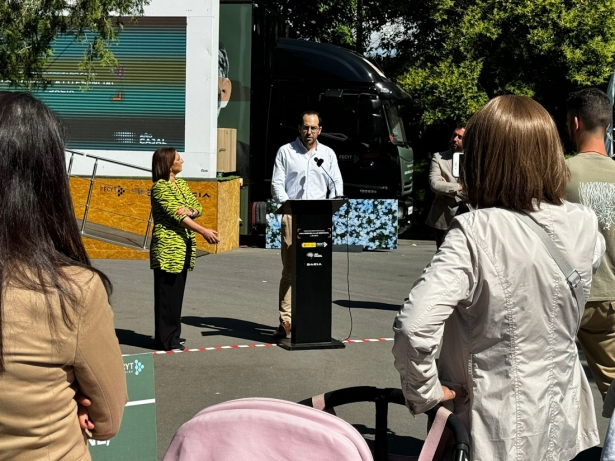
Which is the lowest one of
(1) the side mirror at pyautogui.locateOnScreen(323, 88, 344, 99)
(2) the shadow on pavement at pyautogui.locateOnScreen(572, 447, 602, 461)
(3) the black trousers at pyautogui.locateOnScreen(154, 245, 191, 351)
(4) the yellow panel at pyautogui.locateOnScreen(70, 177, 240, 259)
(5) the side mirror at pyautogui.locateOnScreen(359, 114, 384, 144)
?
(2) the shadow on pavement at pyautogui.locateOnScreen(572, 447, 602, 461)

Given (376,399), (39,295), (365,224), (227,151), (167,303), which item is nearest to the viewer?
(39,295)

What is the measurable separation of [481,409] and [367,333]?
254 inches

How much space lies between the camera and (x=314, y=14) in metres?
25.8

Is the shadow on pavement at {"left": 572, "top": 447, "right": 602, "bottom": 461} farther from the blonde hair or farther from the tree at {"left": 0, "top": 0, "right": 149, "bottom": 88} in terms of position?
the tree at {"left": 0, "top": 0, "right": 149, "bottom": 88}

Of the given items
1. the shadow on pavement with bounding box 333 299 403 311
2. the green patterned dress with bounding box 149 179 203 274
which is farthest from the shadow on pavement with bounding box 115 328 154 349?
the shadow on pavement with bounding box 333 299 403 311

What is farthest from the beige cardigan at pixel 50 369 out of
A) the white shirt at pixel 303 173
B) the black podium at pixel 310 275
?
the white shirt at pixel 303 173

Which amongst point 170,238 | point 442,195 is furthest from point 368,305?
point 170,238

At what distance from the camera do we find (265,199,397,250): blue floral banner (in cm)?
1652

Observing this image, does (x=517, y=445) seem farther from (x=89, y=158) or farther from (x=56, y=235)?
(x=89, y=158)

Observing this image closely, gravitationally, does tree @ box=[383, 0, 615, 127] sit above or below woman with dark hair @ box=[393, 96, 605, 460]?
above

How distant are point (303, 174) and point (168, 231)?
149 cm

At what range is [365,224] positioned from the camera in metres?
16.6

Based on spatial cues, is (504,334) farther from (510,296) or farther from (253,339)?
(253,339)

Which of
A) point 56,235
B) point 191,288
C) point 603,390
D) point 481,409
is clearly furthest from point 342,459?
point 191,288
